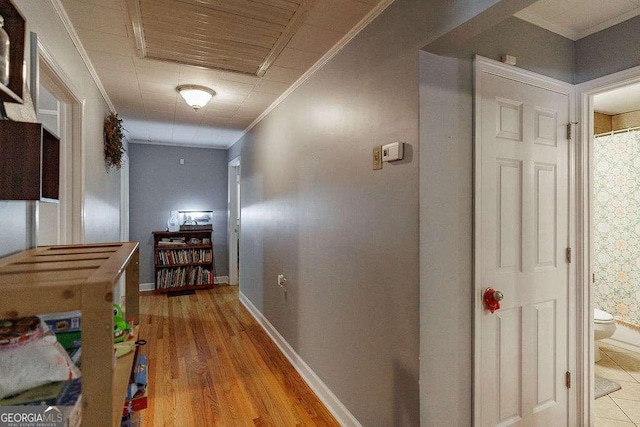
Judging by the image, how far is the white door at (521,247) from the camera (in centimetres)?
161

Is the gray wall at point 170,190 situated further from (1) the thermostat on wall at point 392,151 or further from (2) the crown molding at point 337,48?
(1) the thermostat on wall at point 392,151

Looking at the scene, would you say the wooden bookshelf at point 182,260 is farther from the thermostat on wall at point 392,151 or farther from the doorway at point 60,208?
the thermostat on wall at point 392,151

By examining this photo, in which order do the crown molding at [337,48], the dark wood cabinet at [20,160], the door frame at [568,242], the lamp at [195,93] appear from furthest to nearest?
1. the lamp at [195,93]
2. the crown molding at [337,48]
3. the door frame at [568,242]
4. the dark wood cabinet at [20,160]

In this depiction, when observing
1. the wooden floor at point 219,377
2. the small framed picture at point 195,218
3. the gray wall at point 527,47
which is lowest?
the wooden floor at point 219,377

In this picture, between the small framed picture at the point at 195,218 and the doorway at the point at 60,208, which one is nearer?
the doorway at the point at 60,208

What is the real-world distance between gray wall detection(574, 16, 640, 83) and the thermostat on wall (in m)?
1.33

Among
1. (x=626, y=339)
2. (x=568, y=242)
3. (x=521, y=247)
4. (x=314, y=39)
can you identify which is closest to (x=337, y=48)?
(x=314, y=39)

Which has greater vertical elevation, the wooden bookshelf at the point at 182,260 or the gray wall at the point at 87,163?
the gray wall at the point at 87,163

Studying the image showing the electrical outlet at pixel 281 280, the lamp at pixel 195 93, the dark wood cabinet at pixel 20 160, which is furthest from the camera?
the electrical outlet at pixel 281 280

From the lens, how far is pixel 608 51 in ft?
Result: 5.91

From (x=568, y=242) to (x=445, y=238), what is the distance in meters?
0.99

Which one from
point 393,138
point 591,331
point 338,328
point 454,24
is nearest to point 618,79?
point 454,24

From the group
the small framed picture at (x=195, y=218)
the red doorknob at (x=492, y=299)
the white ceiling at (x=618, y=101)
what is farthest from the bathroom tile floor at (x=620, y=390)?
the small framed picture at (x=195, y=218)

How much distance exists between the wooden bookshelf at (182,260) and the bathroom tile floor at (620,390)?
4.82m
